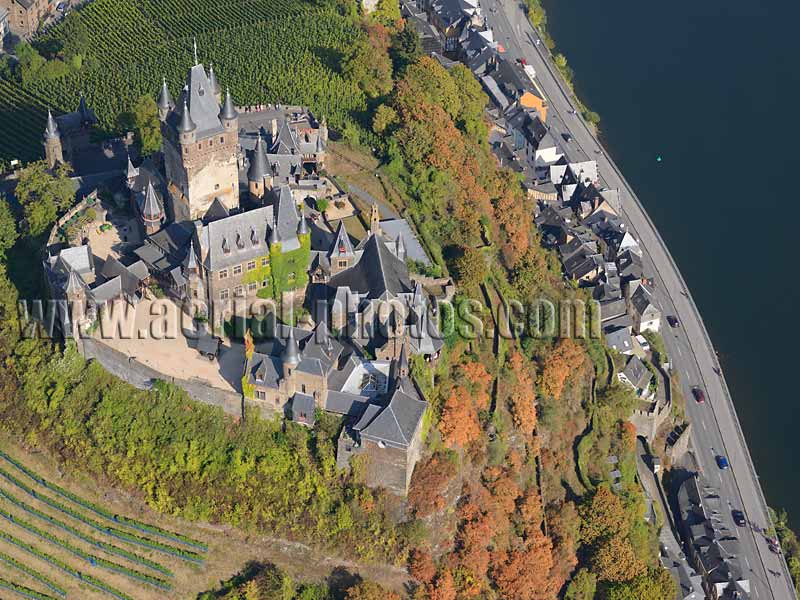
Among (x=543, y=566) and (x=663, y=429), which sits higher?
(x=663, y=429)

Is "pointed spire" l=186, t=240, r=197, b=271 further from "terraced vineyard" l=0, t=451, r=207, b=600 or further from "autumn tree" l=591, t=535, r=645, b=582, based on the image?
"autumn tree" l=591, t=535, r=645, b=582

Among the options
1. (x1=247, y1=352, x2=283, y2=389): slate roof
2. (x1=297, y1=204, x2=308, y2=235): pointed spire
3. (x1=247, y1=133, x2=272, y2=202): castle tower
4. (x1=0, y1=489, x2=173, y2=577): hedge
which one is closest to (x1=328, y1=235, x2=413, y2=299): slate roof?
(x1=297, y1=204, x2=308, y2=235): pointed spire

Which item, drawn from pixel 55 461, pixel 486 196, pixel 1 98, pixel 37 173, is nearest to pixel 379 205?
pixel 486 196

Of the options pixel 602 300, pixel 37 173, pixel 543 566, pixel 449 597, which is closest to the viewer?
pixel 449 597

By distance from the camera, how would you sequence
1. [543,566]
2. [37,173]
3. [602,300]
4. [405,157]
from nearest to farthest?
[543,566]
[37,173]
[405,157]
[602,300]

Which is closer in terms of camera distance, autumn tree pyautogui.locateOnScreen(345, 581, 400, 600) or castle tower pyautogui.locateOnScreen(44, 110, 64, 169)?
autumn tree pyautogui.locateOnScreen(345, 581, 400, 600)

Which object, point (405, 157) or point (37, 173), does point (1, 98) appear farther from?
point (405, 157)

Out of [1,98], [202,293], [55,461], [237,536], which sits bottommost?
[237,536]
